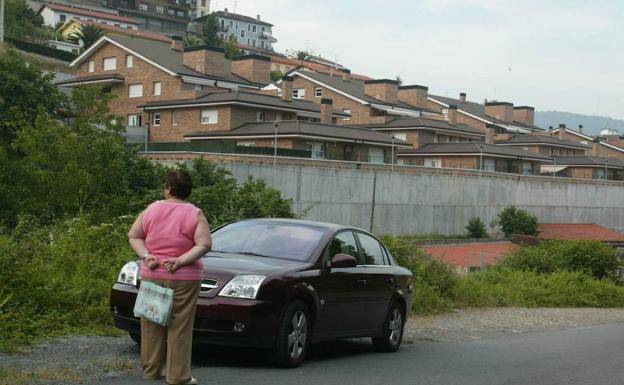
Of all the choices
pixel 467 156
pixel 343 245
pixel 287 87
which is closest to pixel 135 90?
pixel 287 87

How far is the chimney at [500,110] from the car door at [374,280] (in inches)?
3873

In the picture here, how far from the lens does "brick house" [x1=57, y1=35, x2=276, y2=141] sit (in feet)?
229

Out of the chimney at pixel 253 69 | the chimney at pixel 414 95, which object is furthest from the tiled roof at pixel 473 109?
the chimney at pixel 253 69

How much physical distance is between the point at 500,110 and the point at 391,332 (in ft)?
324

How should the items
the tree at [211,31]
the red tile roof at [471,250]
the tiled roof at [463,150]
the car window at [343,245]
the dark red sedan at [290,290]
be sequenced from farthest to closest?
the tree at [211,31] < the tiled roof at [463,150] < the red tile roof at [471,250] < the car window at [343,245] < the dark red sedan at [290,290]

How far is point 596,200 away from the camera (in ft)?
246

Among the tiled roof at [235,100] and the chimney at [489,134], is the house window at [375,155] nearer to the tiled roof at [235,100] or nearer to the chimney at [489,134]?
the tiled roof at [235,100]

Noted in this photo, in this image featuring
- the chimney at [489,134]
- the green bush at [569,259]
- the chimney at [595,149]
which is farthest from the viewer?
the chimney at [595,149]

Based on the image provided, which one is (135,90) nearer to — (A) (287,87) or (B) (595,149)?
(A) (287,87)

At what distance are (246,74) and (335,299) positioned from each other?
75.9 m

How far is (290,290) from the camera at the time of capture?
9.10 meters

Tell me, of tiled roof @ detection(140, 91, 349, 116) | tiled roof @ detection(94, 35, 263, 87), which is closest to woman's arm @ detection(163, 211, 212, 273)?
tiled roof @ detection(140, 91, 349, 116)

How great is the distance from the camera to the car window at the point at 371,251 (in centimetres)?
1127

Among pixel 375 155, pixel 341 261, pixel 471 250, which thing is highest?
pixel 375 155
